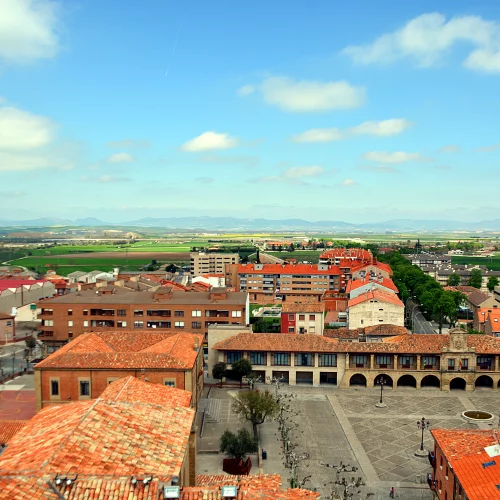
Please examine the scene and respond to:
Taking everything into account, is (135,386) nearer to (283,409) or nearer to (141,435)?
(141,435)

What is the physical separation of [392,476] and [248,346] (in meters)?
23.0

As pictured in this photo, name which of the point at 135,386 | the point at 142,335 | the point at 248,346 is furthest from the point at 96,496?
the point at 248,346

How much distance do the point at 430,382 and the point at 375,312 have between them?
15.6m

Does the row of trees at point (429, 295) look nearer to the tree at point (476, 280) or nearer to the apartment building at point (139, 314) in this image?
the tree at point (476, 280)

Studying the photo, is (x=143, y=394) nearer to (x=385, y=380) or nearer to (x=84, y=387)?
(x=84, y=387)

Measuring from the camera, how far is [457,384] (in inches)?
2116

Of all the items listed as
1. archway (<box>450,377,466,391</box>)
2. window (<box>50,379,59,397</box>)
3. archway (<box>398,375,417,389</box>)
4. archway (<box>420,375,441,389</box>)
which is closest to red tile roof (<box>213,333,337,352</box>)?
archway (<box>398,375,417,389</box>)

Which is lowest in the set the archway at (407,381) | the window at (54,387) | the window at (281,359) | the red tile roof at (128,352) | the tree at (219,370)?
the archway at (407,381)

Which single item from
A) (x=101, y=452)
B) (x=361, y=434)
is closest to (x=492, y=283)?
(x=361, y=434)

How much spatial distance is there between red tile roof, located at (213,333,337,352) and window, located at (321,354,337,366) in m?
0.85

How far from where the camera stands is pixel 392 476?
33.7 meters

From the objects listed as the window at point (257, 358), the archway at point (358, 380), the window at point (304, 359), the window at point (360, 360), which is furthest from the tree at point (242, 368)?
the archway at point (358, 380)

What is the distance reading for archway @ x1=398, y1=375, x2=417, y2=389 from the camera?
2131 inches

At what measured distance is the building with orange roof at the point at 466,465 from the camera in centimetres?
2312
